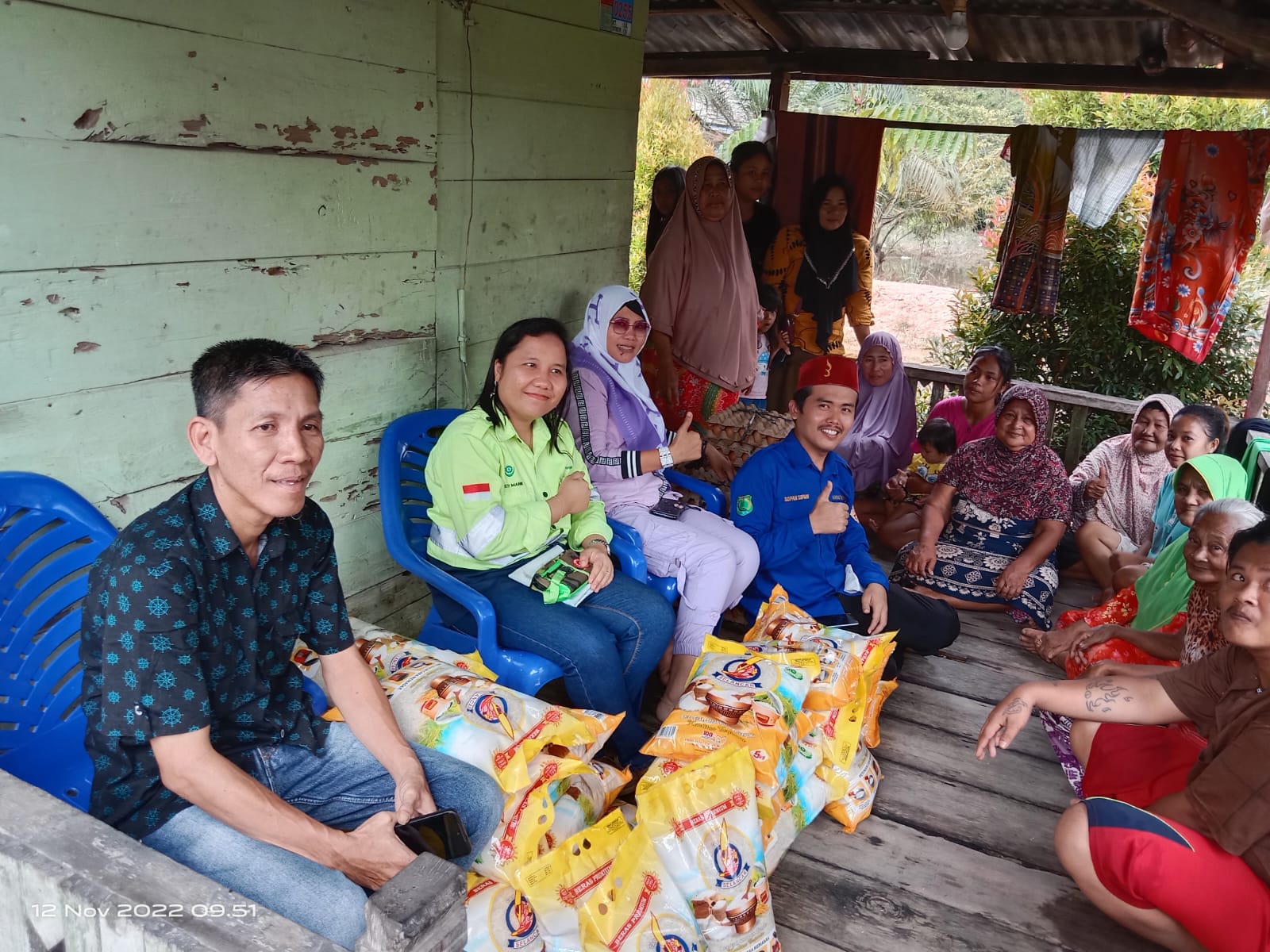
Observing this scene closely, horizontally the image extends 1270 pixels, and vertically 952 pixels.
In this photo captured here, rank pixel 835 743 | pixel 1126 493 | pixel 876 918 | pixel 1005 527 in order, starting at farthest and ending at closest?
pixel 1126 493, pixel 1005 527, pixel 835 743, pixel 876 918

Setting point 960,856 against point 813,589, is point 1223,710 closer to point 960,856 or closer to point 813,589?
point 960,856

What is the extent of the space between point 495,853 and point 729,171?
3267mm

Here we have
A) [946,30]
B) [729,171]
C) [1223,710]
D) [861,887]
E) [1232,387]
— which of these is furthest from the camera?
[1232,387]

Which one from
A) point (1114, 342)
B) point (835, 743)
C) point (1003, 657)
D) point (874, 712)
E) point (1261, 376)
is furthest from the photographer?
point (1114, 342)

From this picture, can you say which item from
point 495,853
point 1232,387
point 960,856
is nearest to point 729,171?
point 960,856

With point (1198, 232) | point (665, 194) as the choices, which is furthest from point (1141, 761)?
point (1198, 232)

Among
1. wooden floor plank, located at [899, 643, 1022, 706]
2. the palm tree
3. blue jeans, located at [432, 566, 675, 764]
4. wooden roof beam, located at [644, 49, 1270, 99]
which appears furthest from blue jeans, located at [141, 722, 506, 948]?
the palm tree

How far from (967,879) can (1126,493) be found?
2.40m

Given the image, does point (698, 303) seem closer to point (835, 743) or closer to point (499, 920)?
point (835, 743)

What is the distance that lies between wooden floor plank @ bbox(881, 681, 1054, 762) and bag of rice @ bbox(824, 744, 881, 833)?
412 millimetres

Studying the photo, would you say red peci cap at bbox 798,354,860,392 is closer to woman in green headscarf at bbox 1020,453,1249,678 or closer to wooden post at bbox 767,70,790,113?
woman in green headscarf at bbox 1020,453,1249,678

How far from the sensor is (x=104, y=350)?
188cm

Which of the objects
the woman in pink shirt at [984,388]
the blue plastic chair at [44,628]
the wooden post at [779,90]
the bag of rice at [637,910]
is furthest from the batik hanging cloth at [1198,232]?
the blue plastic chair at [44,628]

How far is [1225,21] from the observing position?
381cm
